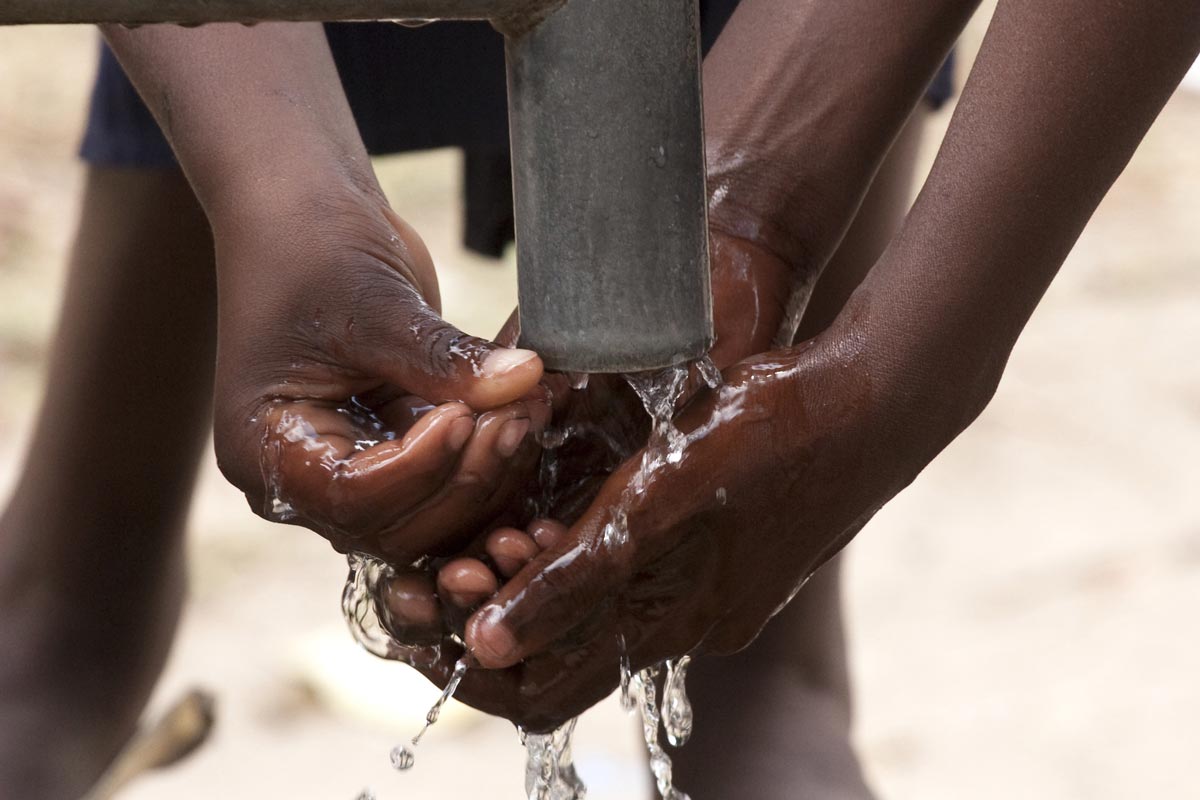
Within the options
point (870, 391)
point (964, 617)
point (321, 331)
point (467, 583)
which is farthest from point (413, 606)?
point (964, 617)

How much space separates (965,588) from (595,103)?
1565mm

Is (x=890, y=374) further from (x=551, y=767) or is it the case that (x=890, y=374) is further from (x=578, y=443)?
(x=551, y=767)

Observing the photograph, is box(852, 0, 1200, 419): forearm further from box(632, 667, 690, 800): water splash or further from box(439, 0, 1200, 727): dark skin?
box(632, 667, 690, 800): water splash

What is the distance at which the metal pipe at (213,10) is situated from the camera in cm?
45

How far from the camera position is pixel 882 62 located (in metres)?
0.92

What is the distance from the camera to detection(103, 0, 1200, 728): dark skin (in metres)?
0.73

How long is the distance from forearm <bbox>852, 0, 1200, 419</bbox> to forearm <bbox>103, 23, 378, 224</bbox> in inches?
12.0

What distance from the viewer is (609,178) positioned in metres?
0.57

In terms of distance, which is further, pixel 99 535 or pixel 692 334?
pixel 99 535

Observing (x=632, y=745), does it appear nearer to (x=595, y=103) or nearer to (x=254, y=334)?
(x=254, y=334)

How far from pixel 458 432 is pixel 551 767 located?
311mm

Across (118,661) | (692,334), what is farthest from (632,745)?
(692,334)

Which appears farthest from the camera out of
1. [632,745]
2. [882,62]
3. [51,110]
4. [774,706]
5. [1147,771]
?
[51,110]

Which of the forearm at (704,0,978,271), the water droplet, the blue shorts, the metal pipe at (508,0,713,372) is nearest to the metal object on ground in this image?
the metal pipe at (508,0,713,372)
